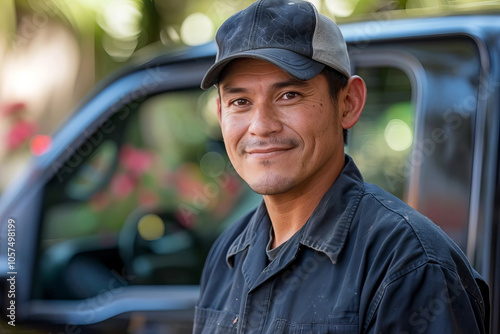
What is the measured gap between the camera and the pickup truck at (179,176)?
85.7 inches

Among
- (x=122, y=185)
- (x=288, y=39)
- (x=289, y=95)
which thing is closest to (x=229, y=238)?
(x=289, y=95)

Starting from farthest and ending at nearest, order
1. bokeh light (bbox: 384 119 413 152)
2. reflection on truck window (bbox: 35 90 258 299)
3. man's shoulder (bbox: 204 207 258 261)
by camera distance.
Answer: reflection on truck window (bbox: 35 90 258 299) < bokeh light (bbox: 384 119 413 152) < man's shoulder (bbox: 204 207 258 261)

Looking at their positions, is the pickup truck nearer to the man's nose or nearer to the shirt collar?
the shirt collar

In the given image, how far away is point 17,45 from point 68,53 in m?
0.54

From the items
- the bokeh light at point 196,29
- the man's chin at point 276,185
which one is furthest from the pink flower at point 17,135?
the man's chin at point 276,185

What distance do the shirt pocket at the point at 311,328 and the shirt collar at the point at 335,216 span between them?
0.53 feet

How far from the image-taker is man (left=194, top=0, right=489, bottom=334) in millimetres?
1479

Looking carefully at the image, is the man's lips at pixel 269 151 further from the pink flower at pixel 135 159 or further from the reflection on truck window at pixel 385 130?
the pink flower at pixel 135 159

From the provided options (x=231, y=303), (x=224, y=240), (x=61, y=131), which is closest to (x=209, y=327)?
(x=231, y=303)

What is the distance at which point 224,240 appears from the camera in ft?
6.88

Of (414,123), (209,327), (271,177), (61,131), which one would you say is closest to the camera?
(271,177)

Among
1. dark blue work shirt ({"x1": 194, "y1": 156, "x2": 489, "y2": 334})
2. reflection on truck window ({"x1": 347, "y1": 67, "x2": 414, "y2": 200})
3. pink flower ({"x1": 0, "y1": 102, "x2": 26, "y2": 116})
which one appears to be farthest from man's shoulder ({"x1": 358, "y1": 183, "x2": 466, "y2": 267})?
pink flower ({"x1": 0, "y1": 102, "x2": 26, "y2": 116})

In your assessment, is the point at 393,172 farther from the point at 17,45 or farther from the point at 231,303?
the point at 17,45

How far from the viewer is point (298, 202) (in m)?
1.81
